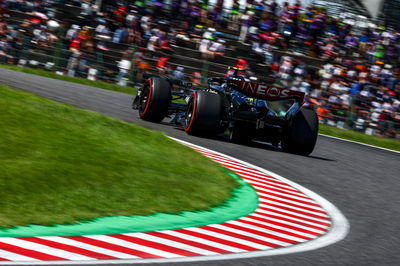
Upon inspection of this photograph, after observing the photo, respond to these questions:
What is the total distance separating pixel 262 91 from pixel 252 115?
44cm

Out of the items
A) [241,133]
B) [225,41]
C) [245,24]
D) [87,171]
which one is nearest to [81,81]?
[225,41]

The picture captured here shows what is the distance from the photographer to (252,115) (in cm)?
1112

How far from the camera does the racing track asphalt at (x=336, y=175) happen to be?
5566 mm

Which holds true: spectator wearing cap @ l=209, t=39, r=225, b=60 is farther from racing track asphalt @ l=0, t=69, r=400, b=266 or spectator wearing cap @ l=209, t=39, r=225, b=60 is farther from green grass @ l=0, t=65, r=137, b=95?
racing track asphalt @ l=0, t=69, r=400, b=266

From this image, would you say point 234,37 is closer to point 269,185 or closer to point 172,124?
point 172,124

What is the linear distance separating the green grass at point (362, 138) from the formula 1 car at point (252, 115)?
5973mm

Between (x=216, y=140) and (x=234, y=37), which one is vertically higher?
(x=234, y=37)

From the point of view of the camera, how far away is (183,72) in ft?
68.3

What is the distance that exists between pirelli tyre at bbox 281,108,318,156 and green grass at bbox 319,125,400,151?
20.0 ft

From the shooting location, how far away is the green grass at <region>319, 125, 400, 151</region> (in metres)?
17.3

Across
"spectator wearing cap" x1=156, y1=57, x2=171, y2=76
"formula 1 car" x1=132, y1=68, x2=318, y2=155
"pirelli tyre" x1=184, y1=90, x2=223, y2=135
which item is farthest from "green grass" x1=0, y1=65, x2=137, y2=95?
"pirelli tyre" x1=184, y1=90, x2=223, y2=135

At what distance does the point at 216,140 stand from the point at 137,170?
176 inches

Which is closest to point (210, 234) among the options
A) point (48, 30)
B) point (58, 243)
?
point (58, 243)

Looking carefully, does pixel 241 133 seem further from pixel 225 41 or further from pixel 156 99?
pixel 225 41
